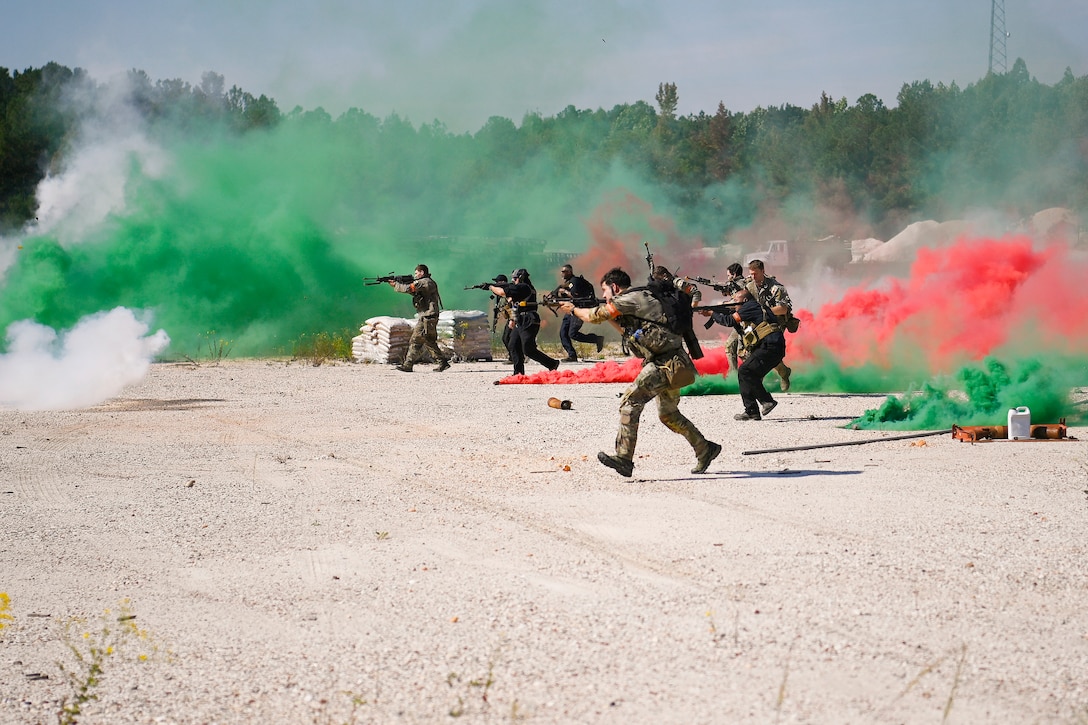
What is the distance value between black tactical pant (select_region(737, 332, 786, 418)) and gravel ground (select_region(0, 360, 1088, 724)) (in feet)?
4.39

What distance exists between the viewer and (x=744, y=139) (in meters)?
62.4

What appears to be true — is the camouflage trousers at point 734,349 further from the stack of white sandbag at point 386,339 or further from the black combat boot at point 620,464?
the stack of white sandbag at point 386,339

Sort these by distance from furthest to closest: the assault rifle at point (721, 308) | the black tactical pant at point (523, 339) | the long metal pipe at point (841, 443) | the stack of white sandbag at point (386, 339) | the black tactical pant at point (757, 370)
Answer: the stack of white sandbag at point (386, 339), the black tactical pant at point (523, 339), the black tactical pant at point (757, 370), the assault rifle at point (721, 308), the long metal pipe at point (841, 443)

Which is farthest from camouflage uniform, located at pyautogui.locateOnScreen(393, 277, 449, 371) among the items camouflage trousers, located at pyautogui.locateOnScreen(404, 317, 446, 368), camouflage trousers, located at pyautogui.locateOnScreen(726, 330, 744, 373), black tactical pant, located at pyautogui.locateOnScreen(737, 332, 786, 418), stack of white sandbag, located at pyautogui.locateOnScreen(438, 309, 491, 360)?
black tactical pant, located at pyautogui.locateOnScreen(737, 332, 786, 418)

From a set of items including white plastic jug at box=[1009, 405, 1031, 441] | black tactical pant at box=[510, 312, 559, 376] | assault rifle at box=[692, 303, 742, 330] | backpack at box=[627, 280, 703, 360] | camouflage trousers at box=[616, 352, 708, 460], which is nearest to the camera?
camouflage trousers at box=[616, 352, 708, 460]

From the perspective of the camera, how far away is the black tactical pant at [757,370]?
12.9 metres

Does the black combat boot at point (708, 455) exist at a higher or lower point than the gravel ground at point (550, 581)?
higher

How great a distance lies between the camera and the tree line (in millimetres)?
39531

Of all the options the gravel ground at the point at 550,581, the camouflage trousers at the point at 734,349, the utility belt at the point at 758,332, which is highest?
the utility belt at the point at 758,332

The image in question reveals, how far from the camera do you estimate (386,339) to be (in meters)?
22.8

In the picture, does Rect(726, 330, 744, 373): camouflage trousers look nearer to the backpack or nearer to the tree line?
the backpack

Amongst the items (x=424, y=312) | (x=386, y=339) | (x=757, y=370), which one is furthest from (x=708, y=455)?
(x=386, y=339)

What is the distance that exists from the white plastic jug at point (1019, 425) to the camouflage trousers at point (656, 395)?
3705mm

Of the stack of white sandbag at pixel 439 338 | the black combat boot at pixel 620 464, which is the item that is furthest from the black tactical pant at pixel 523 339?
the black combat boot at pixel 620 464
